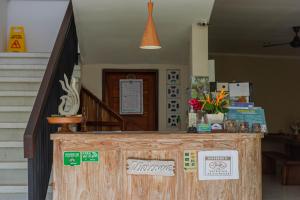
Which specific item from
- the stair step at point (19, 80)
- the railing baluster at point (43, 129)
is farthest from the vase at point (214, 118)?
the stair step at point (19, 80)

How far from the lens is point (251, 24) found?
695 cm

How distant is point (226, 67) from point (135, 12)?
15.7ft

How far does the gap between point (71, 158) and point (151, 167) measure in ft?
2.32

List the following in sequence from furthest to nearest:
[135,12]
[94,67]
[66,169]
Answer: [94,67] < [135,12] < [66,169]

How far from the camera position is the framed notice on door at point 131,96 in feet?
23.6

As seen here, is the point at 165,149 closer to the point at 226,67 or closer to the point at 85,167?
the point at 85,167

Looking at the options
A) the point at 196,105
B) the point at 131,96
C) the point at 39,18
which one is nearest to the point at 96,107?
the point at 131,96

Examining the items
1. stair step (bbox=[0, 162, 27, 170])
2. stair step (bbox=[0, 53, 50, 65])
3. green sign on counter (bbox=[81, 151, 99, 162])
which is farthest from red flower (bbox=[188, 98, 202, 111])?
stair step (bbox=[0, 53, 50, 65])

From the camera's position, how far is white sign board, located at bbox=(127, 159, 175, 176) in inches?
144

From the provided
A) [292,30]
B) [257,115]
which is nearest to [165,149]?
[257,115]

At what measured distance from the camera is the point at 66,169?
3.63 m

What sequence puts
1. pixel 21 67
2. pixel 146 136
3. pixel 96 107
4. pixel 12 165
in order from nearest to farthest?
1. pixel 146 136
2. pixel 12 165
3. pixel 21 67
4. pixel 96 107

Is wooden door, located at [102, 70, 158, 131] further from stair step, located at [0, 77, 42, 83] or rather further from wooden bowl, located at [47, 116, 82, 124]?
wooden bowl, located at [47, 116, 82, 124]

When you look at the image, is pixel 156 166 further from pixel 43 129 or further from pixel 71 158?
pixel 43 129
